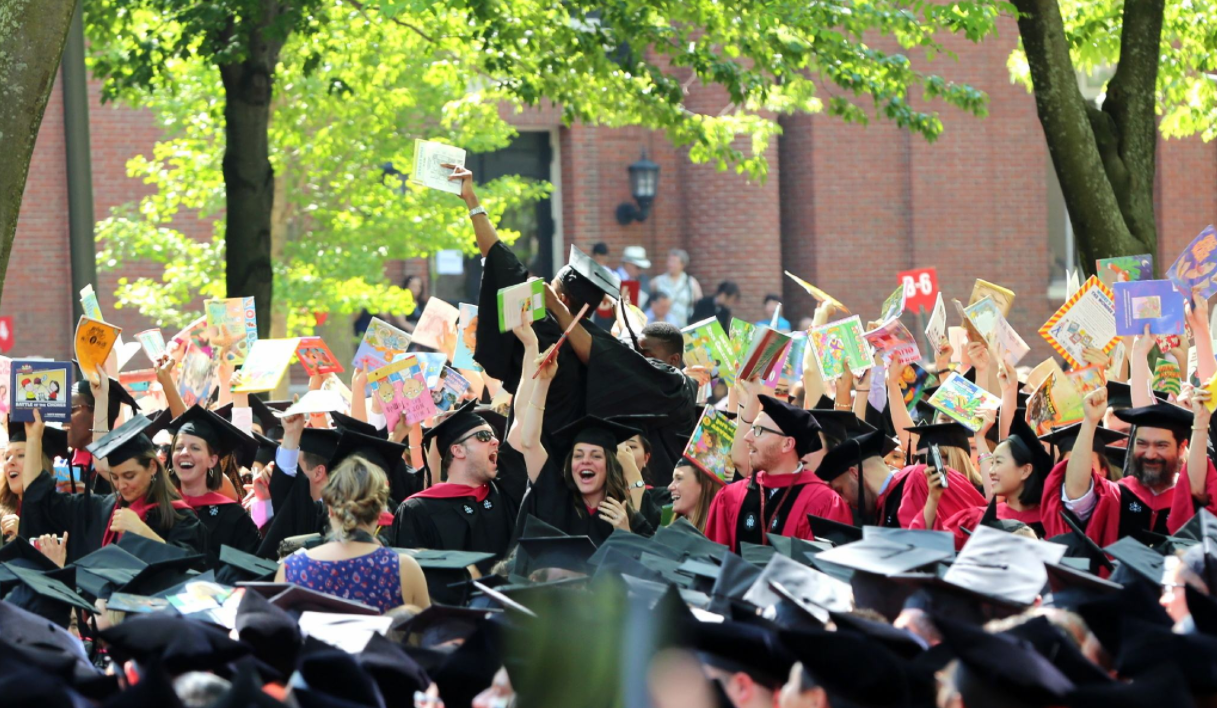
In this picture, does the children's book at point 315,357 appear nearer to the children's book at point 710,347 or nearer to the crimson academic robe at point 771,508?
the children's book at point 710,347

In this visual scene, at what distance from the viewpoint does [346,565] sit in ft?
18.6

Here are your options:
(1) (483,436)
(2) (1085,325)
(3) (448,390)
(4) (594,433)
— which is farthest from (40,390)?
(2) (1085,325)

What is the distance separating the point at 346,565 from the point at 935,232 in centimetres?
1608

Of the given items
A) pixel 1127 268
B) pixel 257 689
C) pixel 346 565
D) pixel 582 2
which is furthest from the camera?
pixel 582 2

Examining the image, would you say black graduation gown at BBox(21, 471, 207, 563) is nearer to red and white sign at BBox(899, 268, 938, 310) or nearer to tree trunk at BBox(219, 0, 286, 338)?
tree trunk at BBox(219, 0, 286, 338)

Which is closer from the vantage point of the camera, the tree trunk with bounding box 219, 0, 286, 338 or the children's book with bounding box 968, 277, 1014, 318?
the children's book with bounding box 968, 277, 1014, 318

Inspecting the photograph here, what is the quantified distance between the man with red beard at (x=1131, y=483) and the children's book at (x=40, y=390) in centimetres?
442

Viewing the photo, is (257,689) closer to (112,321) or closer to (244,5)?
(244,5)

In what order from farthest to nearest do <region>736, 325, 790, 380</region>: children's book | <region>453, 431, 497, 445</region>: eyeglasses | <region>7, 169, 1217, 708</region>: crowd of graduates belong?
<region>736, 325, 790, 380</region>: children's book, <region>453, 431, 497, 445</region>: eyeglasses, <region>7, 169, 1217, 708</region>: crowd of graduates

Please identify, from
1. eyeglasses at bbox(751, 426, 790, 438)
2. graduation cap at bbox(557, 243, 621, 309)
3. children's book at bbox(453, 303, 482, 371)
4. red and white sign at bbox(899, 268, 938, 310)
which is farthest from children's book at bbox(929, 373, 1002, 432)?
red and white sign at bbox(899, 268, 938, 310)

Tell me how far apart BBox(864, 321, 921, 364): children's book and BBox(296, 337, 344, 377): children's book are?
304 centimetres

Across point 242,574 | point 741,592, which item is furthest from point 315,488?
point 741,592

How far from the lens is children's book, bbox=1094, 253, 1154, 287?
28.1 ft

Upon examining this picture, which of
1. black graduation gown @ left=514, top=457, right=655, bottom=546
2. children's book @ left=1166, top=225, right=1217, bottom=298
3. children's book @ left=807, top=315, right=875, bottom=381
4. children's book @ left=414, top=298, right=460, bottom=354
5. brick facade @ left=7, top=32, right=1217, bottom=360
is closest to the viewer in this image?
black graduation gown @ left=514, top=457, right=655, bottom=546
